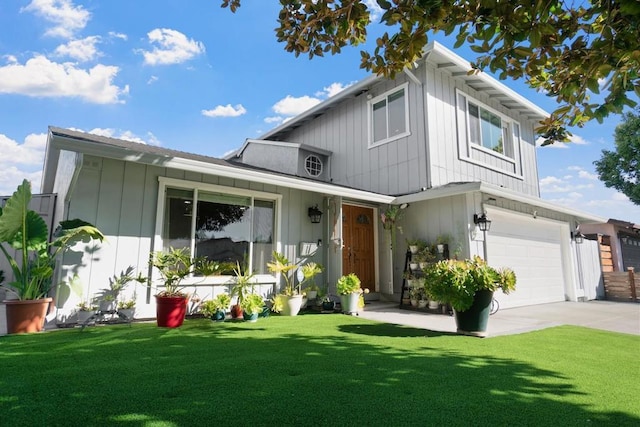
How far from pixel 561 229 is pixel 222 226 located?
382 inches

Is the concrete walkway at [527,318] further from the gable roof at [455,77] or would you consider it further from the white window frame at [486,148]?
the gable roof at [455,77]

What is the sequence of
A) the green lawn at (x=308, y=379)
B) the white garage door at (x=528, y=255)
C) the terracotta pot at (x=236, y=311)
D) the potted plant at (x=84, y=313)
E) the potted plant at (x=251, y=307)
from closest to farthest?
the green lawn at (x=308, y=379)
the potted plant at (x=84, y=313)
the potted plant at (x=251, y=307)
the terracotta pot at (x=236, y=311)
the white garage door at (x=528, y=255)

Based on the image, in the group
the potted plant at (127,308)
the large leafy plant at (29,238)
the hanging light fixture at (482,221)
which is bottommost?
the potted plant at (127,308)

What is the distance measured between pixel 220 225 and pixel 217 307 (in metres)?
1.48

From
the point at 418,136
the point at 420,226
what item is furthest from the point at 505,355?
the point at 418,136

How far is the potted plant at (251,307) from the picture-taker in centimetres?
523

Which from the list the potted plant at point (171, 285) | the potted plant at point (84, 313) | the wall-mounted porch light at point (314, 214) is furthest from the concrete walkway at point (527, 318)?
the potted plant at point (84, 313)

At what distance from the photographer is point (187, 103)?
1060 cm

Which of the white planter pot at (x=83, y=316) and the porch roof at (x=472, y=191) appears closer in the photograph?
the white planter pot at (x=83, y=316)

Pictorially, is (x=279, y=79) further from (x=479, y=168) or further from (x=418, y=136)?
(x=479, y=168)

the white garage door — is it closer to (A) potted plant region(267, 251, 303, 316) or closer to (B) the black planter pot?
(B) the black planter pot

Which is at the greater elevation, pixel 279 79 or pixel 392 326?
pixel 279 79

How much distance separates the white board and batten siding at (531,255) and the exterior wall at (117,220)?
6.21m

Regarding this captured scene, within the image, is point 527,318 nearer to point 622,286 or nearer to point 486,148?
point 486,148
